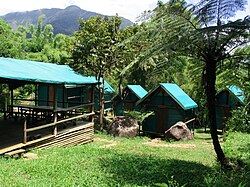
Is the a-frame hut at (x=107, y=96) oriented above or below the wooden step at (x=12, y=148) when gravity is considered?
above

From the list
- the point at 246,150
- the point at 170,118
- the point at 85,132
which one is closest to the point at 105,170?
the point at 246,150

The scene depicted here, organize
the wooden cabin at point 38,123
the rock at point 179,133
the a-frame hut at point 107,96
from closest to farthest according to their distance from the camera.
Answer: the wooden cabin at point 38,123, the rock at point 179,133, the a-frame hut at point 107,96

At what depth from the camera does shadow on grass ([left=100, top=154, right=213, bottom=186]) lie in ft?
23.9

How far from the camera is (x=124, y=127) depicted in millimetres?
18234

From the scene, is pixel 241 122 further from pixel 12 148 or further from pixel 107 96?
→ pixel 107 96

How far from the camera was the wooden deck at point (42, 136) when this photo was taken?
431 inches

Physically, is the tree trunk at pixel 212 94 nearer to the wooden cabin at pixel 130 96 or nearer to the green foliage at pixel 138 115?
the green foliage at pixel 138 115

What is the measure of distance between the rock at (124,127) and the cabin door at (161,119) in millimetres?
1876

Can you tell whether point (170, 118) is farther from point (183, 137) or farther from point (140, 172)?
point (140, 172)

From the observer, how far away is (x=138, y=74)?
28641 mm

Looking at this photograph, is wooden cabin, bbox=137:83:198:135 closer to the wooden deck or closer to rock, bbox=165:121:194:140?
rock, bbox=165:121:194:140

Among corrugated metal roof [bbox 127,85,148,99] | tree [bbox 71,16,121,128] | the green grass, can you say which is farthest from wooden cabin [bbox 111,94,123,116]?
the green grass

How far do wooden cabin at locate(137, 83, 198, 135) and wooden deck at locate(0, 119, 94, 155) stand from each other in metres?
5.84

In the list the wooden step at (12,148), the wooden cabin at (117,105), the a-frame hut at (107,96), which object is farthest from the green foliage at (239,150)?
the a-frame hut at (107,96)
